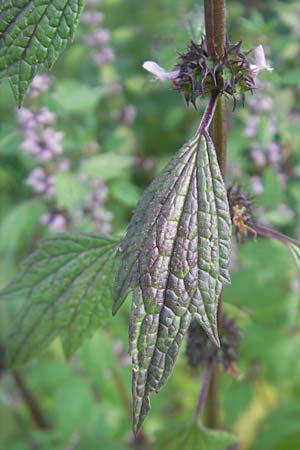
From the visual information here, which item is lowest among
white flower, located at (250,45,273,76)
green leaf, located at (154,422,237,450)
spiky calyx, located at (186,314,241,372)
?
green leaf, located at (154,422,237,450)

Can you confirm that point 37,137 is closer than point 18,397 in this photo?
Yes

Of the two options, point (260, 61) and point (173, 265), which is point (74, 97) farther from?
point (173, 265)

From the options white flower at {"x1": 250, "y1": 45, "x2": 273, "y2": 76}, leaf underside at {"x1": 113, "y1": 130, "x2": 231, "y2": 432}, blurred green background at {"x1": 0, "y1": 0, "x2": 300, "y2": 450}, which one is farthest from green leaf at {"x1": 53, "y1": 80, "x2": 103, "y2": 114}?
leaf underside at {"x1": 113, "y1": 130, "x2": 231, "y2": 432}

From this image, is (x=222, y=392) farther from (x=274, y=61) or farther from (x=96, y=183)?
(x=274, y=61)

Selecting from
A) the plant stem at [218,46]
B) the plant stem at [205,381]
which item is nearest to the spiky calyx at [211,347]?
the plant stem at [205,381]

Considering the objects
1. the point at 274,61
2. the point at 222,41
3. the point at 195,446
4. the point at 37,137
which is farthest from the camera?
the point at 274,61

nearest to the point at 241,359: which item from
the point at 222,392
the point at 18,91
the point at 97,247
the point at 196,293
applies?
the point at 222,392

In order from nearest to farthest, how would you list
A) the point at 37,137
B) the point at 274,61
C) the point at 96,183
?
the point at 37,137, the point at 96,183, the point at 274,61

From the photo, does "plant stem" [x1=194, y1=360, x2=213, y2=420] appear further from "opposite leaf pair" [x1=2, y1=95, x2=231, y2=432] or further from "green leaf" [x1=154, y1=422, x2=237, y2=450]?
"opposite leaf pair" [x1=2, y1=95, x2=231, y2=432]
